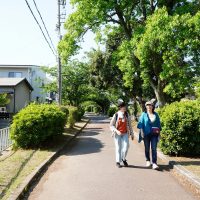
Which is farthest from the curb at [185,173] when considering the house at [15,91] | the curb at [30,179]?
the house at [15,91]

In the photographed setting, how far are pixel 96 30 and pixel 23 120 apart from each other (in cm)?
1152

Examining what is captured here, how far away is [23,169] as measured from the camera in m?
9.57

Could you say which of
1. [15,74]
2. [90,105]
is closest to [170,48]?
[15,74]

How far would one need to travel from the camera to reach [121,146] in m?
10.6

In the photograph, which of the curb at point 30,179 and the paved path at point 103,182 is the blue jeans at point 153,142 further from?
the curb at point 30,179

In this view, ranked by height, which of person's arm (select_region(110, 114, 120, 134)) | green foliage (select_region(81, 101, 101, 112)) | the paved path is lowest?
the paved path

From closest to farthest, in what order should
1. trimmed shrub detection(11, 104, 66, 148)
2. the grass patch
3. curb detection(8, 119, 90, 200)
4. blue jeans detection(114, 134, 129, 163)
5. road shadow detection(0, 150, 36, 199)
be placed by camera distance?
1. curb detection(8, 119, 90, 200)
2. road shadow detection(0, 150, 36, 199)
3. the grass patch
4. blue jeans detection(114, 134, 129, 163)
5. trimmed shrub detection(11, 104, 66, 148)

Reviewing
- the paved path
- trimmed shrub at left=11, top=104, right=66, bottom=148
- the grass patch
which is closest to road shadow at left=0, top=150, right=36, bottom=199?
the grass patch

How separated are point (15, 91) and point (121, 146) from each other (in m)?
32.5

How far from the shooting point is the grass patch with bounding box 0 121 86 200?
7668 millimetres

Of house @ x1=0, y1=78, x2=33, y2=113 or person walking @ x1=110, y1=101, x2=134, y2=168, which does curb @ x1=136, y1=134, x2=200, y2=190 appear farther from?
house @ x1=0, y1=78, x2=33, y2=113

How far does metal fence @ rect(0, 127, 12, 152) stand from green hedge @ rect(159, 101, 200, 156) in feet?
18.8

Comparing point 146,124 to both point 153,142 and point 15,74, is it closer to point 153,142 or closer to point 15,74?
point 153,142

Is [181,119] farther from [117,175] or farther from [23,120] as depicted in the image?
[23,120]
